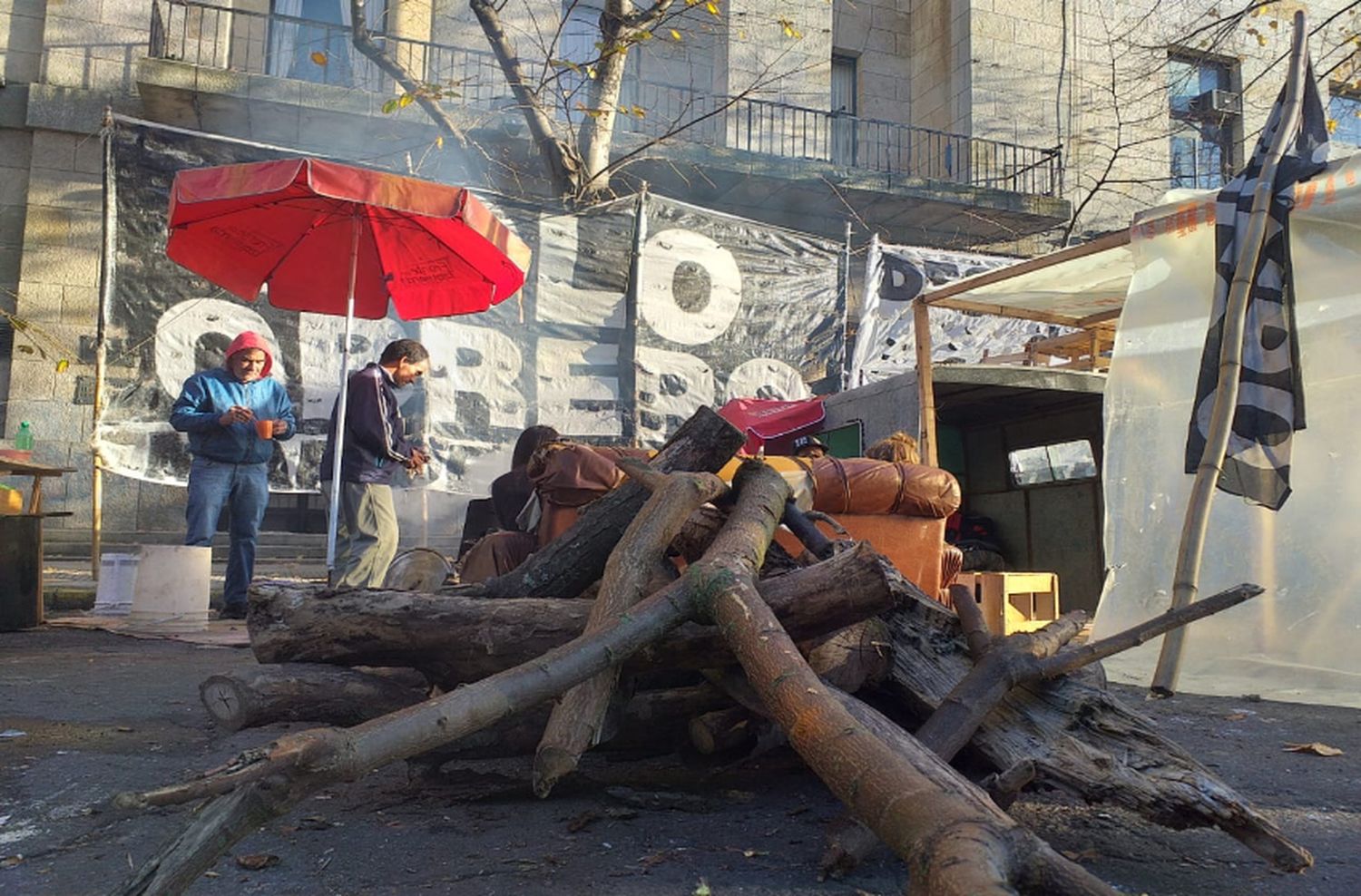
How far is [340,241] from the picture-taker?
7.34 m

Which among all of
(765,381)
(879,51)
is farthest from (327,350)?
(879,51)

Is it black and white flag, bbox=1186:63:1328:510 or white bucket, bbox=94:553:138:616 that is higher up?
black and white flag, bbox=1186:63:1328:510

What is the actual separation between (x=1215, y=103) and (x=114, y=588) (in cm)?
1808

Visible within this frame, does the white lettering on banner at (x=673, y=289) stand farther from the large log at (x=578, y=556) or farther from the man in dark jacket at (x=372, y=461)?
the large log at (x=578, y=556)

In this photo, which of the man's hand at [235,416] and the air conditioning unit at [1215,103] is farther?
the air conditioning unit at [1215,103]

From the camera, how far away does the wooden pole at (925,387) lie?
712 cm

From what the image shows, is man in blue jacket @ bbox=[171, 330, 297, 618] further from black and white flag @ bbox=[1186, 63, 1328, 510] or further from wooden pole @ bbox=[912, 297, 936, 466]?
black and white flag @ bbox=[1186, 63, 1328, 510]

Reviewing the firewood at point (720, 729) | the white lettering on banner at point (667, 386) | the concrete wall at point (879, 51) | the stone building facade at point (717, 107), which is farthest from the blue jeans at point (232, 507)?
the concrete wall at point (879, 51)

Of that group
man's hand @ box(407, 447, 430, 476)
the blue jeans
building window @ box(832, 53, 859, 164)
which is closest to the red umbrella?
man's hand @ box(407, 447, 430, 476)

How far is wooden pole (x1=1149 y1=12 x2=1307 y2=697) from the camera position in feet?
13.9

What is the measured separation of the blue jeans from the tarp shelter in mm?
5642

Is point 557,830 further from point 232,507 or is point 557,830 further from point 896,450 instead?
point 232,507

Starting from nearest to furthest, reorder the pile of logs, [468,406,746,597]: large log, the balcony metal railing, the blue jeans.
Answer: the pile of logs
[468,406,746,597]: large log
the blue jeans
the balcony metal railing

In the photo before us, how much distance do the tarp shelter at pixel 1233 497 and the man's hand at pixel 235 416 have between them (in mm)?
5408
